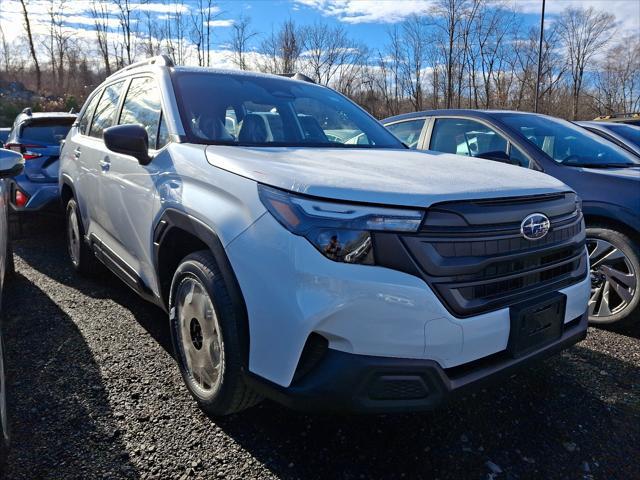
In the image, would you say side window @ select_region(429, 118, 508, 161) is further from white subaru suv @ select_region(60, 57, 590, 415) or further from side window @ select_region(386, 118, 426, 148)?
white subaru suv @ select_region(60, 57, 590, 415)

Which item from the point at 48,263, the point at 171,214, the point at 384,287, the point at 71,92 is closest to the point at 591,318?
the point at 384,287

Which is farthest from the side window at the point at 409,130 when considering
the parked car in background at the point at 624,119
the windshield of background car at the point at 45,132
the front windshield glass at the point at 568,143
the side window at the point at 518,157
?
the parked car in background at the point at 624,119

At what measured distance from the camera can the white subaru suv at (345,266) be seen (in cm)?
164

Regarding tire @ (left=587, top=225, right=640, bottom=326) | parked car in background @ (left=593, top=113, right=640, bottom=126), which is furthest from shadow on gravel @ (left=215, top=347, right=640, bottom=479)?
parked car in background @ (left=593, top=113, right=640, bottom=126)

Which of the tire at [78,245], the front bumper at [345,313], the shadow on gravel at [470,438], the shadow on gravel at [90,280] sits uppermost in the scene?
the front bumper at [345,313]

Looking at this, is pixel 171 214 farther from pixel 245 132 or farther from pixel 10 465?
pixel 10 465

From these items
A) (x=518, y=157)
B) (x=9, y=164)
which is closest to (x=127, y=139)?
(x=9, y=164)

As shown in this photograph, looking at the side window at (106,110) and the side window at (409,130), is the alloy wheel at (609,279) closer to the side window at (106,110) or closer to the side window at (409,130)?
the side window at (409,130)

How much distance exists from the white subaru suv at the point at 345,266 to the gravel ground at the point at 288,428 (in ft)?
0.76

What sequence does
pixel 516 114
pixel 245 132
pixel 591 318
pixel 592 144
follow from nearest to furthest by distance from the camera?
pixel 245 132 < pixel 591 318 < pixel 592 144 < pixel 516 114

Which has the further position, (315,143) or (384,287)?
(315,143)

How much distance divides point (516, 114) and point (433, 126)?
30.7 inches

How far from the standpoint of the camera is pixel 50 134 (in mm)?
6180

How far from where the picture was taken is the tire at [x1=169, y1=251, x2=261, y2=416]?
1.95m
